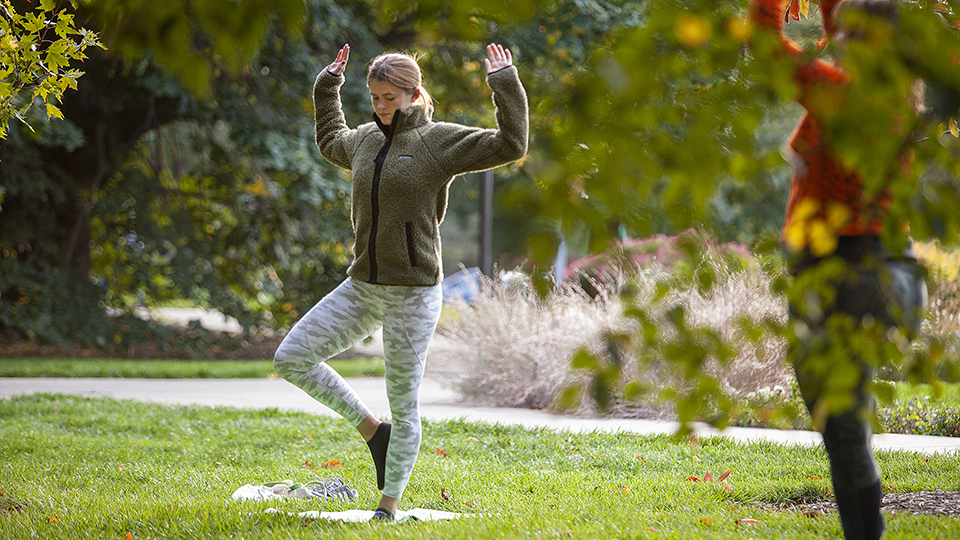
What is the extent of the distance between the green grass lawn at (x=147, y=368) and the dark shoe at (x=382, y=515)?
678cm

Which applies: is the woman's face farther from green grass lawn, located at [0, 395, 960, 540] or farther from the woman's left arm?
green grass lawn, located at [0, 395, 960, 540]

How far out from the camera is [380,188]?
130 inches

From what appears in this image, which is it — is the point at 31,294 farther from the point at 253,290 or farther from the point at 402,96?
the point at 402,96

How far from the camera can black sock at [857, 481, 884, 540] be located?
2.48 meters

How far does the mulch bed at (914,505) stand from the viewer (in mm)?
3527

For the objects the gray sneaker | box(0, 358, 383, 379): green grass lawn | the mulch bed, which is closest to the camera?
the mulch bed

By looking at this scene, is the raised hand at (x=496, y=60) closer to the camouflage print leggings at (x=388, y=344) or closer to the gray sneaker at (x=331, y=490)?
the camouflage print leggings at (x=388, y=344)

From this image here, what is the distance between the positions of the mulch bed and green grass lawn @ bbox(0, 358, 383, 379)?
698 centimetres

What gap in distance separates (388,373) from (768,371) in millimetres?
4030

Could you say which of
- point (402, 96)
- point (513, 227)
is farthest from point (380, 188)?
point (513, 227)

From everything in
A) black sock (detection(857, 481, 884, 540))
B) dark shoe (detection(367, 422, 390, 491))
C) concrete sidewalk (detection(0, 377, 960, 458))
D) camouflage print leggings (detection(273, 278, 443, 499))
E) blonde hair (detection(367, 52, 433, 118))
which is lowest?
concrete sidewalk (detection(0, 377, 960, 458))

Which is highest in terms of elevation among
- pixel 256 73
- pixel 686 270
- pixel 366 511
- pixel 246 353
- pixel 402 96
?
pixel 256 73

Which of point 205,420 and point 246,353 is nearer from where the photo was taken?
point 205,420

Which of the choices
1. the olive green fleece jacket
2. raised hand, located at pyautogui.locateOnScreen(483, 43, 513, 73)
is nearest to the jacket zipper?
the olive green fleece jacket
